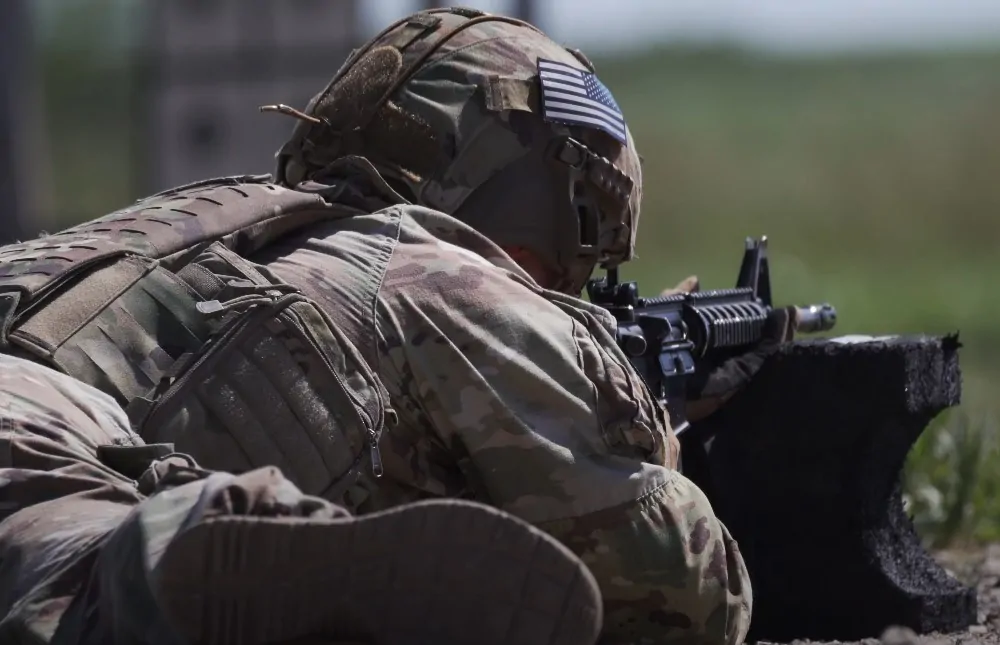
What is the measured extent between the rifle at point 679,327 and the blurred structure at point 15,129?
670cm

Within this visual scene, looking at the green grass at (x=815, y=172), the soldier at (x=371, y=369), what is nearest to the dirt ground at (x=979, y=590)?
the soldier at (x=371, y=369)

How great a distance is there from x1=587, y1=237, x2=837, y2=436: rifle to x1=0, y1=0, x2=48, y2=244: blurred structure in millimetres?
6703

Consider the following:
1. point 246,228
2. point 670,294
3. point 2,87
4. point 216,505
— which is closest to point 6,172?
point 2,87

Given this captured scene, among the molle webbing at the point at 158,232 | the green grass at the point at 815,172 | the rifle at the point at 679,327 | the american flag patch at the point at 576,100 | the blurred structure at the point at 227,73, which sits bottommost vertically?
the green grass at the point at 815,172

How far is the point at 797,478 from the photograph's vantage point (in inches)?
175

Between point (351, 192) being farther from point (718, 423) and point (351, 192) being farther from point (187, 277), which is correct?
point (718, 423)

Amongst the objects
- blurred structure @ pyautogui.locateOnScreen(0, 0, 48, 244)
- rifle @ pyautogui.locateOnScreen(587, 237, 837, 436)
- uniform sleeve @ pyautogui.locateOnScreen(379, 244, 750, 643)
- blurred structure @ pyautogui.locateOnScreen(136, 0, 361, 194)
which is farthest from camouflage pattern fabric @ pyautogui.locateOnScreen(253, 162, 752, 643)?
blurred structure @ pyautogui.locateOnScreen(136, 0, 361, 194)

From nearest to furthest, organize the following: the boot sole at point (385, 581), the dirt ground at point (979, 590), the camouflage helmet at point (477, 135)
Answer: the boot sole at point (385, 581) < the camouflage helmet at point (477, 135) < the dirt ground at point (979, 590)

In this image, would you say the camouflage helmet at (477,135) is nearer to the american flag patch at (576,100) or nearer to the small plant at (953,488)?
the american flag patch at (576,100)

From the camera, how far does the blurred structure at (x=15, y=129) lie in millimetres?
10586

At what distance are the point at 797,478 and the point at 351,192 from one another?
1539mm

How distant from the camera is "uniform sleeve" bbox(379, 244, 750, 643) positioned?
3084mm

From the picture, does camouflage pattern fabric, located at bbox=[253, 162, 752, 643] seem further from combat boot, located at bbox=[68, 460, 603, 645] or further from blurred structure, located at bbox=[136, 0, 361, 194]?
blurred structure, located at bbox=[136, 0, 361, 194]

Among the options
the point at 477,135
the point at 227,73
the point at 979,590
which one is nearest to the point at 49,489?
the point at 477,135
